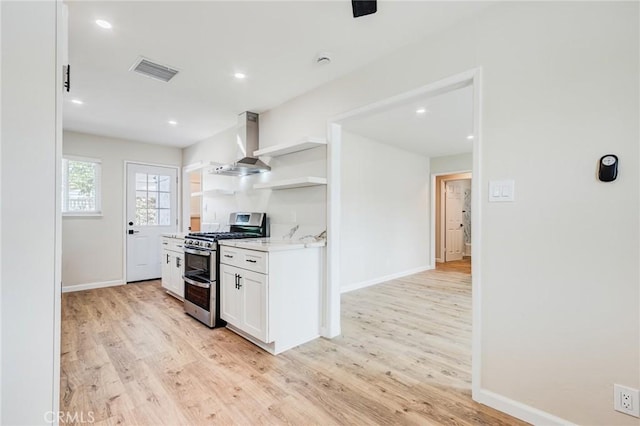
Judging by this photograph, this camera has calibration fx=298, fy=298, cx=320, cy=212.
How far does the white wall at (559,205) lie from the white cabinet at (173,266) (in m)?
3.56

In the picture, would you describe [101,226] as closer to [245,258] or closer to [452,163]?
[245,258]

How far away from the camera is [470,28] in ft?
6.49

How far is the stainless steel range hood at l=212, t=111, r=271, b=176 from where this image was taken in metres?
3.65

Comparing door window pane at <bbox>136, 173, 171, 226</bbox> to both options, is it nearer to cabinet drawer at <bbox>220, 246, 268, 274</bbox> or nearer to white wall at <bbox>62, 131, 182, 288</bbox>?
white wall at <bbox>62, 131, 182, 288</bbox>

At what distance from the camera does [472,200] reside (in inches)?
77.4

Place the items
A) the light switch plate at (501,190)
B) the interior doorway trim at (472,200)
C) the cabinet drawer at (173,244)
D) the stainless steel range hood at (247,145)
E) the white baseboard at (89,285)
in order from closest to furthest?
the light switch plate at (501,190) → the interior doorway trim at (472,200) → the stainless steel range hood at (247,145) → the cabinet drawer at (173,244) → the white baseboard at (89,285)

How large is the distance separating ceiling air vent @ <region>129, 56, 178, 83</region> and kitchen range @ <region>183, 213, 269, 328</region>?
1.66 metres

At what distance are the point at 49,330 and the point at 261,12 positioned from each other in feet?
6.66

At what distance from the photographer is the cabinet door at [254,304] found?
8.41 feet

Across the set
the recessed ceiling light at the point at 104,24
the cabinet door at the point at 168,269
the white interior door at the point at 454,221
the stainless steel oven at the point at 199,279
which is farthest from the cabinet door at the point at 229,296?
the white interior door at the point at 454,221

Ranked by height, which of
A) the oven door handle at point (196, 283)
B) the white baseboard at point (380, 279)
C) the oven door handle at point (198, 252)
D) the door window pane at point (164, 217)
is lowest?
the white baseboard at point (380, 279)

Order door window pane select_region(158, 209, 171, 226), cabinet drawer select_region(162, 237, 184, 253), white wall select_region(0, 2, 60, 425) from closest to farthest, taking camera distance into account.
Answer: white wall select_region(0, 2, 60, 425) < cabinet drawer select_region(162, 237, 184, 253) < door window pane select_region(158, 209, 171, 226)

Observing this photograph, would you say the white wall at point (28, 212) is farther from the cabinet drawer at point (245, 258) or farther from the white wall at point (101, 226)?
the white wall at point (101, 226)

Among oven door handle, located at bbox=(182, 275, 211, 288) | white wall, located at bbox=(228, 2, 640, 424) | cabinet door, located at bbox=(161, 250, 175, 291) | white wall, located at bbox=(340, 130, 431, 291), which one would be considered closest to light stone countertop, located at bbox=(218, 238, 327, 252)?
oven door handle, located at bbox=(182, 275, 211, 288)
